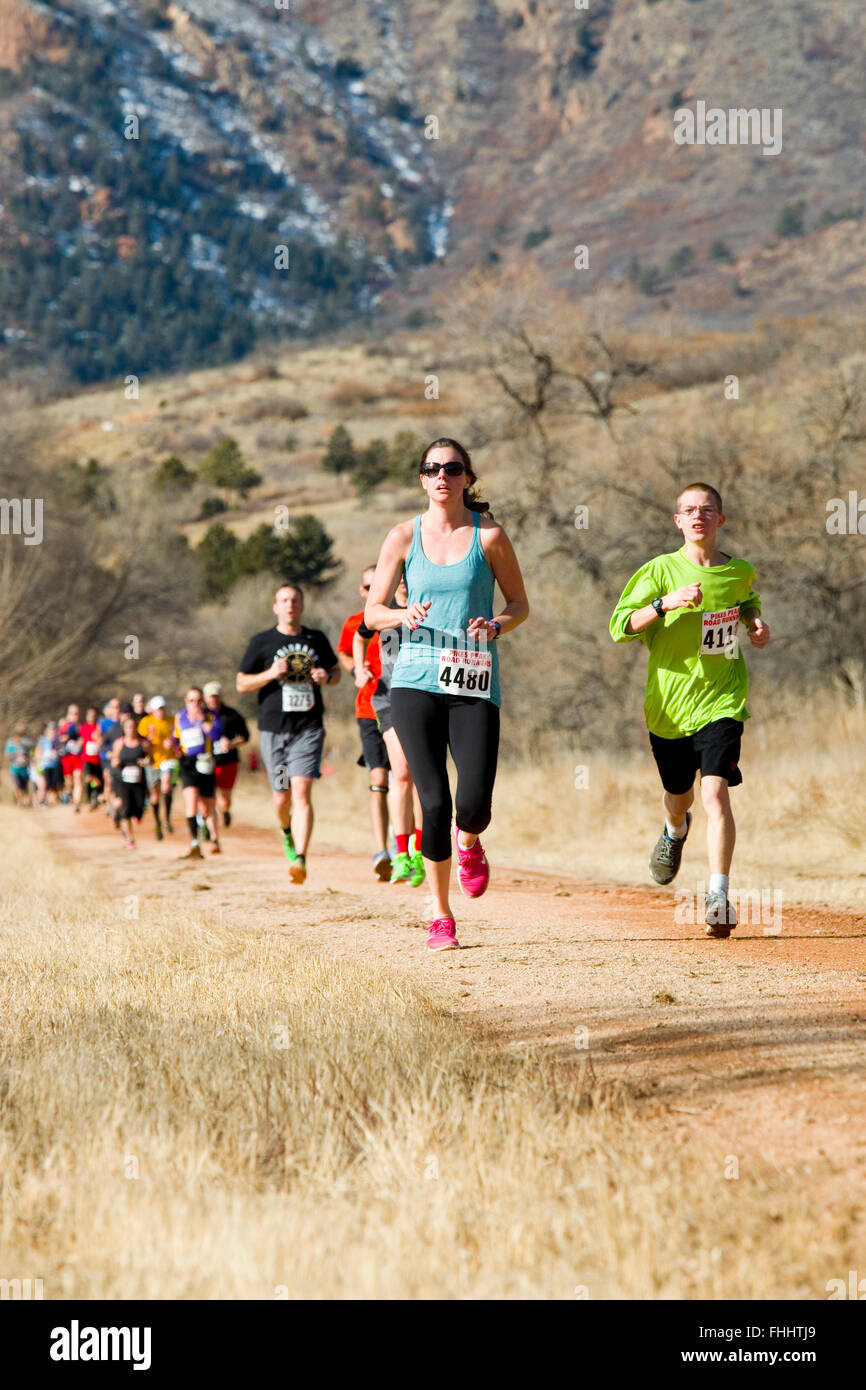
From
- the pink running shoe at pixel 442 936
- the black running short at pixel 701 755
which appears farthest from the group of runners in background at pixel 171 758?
the pink running shoe at pixel 442 936

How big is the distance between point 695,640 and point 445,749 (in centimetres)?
152

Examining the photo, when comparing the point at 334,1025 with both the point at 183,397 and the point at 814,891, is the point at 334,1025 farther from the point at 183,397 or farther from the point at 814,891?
the point at 183,397

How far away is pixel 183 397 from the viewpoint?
115 m

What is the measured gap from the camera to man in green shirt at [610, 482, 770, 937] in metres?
7.62

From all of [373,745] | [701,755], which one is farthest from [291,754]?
[701,755]

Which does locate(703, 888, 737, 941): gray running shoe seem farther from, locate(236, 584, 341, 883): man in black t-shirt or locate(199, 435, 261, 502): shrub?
locate(199, 435, 261, 502): shrub

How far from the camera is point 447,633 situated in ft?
22.9

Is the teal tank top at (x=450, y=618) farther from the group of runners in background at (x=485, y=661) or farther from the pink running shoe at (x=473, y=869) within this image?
the pink running shoe at (x=473, y=869)

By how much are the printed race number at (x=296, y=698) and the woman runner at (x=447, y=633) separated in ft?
12.4

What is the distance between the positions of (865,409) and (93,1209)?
23.2m

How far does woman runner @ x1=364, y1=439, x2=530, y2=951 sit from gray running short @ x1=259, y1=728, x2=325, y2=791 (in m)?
3.81

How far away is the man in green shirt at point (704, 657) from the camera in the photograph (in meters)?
7.62

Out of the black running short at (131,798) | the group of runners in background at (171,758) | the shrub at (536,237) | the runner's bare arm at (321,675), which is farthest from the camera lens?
the shrub at (536,237)

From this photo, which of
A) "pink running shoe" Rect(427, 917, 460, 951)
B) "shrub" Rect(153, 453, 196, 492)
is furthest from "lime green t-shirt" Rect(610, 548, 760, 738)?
"shrub" Rect(153, 453, 196, 492)
